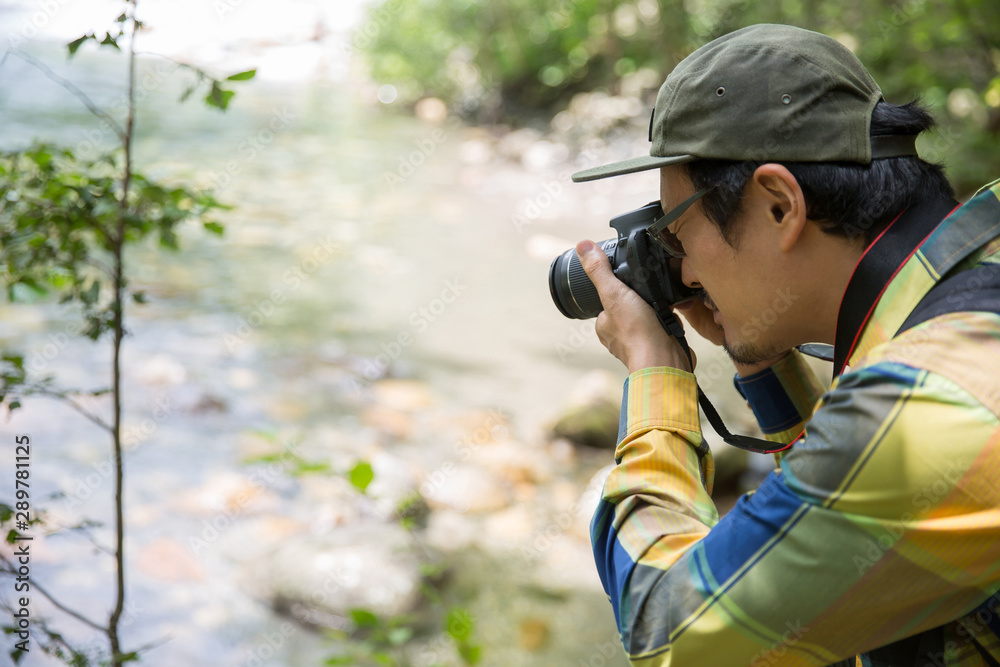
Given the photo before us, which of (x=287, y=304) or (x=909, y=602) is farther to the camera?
(x=287, y=304)

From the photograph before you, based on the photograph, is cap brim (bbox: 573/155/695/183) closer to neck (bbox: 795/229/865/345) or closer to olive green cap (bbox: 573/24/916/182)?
olive green cap (bbox: 573/24/916/182)

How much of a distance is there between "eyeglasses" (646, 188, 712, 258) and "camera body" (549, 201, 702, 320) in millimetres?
30

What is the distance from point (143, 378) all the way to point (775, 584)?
4154mm

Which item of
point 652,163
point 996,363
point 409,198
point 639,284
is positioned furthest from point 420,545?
point 409,198

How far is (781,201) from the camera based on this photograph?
3.12ft

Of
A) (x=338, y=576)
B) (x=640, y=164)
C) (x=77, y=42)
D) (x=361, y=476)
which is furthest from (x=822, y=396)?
(x=338, y=576)

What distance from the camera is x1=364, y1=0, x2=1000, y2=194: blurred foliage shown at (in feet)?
16.2

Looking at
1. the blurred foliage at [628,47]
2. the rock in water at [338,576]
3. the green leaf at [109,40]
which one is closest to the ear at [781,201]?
the green leaf at [109,40]

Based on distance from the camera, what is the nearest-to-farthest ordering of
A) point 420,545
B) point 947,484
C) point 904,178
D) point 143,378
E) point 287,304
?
point 947,484, point 904,178, point 420,545, point 143,378, point 287,304

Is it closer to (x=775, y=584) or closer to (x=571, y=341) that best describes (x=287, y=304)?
(x=571, y=341)

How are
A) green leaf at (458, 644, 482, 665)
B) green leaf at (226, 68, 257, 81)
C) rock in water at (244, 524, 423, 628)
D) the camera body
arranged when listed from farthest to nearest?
rock in water at (244, 524, 423, 628) < green leaf at (458, 644, 482, 665) < green leaf at (226, 68, 257, 81) < the camera body

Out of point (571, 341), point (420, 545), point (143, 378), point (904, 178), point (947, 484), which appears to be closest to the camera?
point (947, 484)

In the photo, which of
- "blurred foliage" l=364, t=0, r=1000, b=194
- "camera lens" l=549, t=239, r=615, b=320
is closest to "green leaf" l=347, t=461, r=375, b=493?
"camera lens" l=549, t=239, r=615, b=320

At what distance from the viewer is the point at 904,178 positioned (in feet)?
3.10
